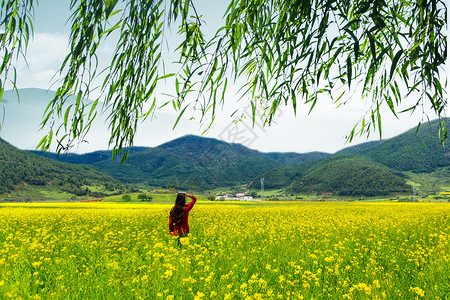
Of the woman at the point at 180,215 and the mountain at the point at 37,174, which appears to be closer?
the woman at the point at 180,215

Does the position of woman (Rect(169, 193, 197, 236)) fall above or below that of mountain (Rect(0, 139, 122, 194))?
below

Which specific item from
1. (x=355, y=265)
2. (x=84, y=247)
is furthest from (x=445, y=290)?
(x=84, y=247)

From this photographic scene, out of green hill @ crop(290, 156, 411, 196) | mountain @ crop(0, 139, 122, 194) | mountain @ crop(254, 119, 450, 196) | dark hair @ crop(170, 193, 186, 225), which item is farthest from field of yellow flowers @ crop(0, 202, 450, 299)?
mountain @ crop(254, 119, 450, 196)

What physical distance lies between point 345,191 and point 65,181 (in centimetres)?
15461

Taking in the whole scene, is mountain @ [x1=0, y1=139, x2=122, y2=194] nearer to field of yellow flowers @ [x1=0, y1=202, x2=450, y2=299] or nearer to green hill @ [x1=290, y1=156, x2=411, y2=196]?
green hill @ [x1=290, y1=156, x2=411, y2=196]

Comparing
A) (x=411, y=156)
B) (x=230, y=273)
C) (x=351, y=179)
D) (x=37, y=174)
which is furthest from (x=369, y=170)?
(x=37, y=174)

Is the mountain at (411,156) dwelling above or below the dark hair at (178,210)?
→ above

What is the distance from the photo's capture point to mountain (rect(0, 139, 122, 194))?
442 feet

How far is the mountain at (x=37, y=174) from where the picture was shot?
134625mm

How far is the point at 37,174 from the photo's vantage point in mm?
145000

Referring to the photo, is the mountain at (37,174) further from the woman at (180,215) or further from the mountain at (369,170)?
the woman at (180,215)

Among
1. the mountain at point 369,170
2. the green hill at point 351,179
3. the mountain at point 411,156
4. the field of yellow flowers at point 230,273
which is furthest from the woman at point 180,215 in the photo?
the mountain at point 411,156

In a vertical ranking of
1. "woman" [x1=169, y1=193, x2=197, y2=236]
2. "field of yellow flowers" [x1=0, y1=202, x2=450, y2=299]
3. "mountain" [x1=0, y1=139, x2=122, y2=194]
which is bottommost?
"field of yellow flowers" [x1=0, y1=202, x2=450, y2=299]

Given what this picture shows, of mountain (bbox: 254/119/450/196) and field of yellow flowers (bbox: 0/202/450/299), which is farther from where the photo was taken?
mountain (bbox: 254/119/450/196)
